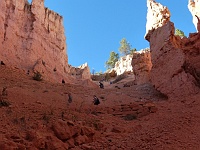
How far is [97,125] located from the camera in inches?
380

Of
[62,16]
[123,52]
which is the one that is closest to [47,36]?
[62,16]

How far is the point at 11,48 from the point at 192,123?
17.2 metres

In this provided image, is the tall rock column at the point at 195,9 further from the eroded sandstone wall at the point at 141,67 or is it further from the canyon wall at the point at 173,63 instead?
the canyon wall at the point at 173,63

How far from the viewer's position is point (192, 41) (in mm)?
19828

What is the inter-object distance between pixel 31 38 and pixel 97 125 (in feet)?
60.3

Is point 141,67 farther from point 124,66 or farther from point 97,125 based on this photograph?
point 97,125

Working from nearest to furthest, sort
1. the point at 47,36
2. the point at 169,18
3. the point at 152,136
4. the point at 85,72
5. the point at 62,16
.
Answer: the point at 152,136 < the point at 169,18 < the point at 47,36 < the point at 62,16 < the point at 85,72

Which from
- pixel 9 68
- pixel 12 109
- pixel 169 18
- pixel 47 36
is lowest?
pixel 12 109

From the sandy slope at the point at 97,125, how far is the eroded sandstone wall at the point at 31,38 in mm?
9726

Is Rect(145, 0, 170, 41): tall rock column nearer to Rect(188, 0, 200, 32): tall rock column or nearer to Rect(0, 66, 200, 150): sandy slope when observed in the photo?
Rect(188, 0, 200, 32): tall rock column

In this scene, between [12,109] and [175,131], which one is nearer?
[175,131]

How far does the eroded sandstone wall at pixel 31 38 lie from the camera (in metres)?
23.4

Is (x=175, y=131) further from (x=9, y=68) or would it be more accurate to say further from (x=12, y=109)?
(x=9, y=68)

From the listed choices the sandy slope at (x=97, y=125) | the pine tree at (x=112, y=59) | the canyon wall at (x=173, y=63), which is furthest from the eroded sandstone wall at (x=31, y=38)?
the pine tree at (x=112, y=59)
